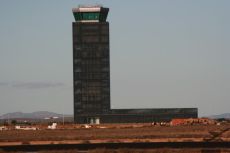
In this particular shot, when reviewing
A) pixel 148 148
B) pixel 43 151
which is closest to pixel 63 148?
pixel 43 151

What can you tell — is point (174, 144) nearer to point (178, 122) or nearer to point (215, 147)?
point (215, 147)

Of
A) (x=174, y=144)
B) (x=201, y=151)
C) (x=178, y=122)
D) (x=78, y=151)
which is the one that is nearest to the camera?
(x=201, y=151)

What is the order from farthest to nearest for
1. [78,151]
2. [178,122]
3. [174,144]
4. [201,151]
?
1. [178,122]
2. [174,144]
3. [78,151]
4. [201,151]

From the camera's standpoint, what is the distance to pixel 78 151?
62.0 m

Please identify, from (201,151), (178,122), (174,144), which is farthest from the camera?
(178,122)

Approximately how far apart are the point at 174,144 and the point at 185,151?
7789 millimetres

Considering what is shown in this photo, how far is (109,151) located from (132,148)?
12.2 feet

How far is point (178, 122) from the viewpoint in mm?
195500

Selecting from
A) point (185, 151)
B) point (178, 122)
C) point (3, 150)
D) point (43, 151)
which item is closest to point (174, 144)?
point (185, 151)

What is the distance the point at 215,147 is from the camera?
205 ft

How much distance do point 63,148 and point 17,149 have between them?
4941 mm

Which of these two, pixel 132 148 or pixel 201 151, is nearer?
pixel 201 151

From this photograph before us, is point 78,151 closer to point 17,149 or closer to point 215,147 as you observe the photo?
point 17,149

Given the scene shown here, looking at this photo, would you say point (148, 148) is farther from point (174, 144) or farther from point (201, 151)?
point (201, 151)
